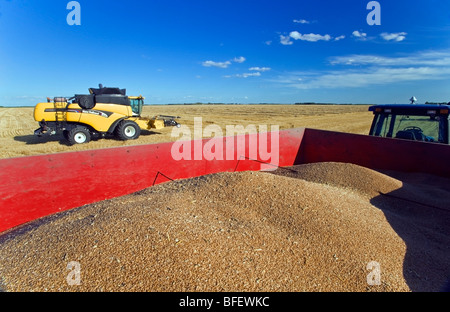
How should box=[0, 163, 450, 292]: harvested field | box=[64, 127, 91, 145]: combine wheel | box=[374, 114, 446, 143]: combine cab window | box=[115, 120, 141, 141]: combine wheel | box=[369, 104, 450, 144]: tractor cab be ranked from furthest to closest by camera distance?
box=[115, 120, 141, 141]: combine wheel, box=[64, 127, 91, 145]: combine wheel, box=[374, 114, 446, 143]: combine cab window, box=[369, 104, 450, 144]: tractor cab, box=[0, 163, 450, 292]: harvested field

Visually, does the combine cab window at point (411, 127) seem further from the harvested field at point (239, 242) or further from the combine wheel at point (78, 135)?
the combine wheel at point (78, 135)

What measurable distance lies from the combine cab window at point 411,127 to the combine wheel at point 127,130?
7195 mm

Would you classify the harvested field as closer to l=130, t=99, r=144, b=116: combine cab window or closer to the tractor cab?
the tractor cab

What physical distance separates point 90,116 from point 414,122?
8.17 m

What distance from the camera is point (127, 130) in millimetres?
8812

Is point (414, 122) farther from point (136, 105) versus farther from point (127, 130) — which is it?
point (136, 105)

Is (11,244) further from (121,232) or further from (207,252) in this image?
(207,252)

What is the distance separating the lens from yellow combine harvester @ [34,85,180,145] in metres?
7.68

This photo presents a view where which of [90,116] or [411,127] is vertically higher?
[90,116]

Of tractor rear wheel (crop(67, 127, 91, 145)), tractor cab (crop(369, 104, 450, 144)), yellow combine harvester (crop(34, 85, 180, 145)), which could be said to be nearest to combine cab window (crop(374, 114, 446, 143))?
tractor cab (crop(369, 104, 450, 144))

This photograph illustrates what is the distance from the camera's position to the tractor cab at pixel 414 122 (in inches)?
153

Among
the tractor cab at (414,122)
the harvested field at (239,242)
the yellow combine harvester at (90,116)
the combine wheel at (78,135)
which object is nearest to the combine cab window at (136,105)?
the yellow combine harvester at (90,116)

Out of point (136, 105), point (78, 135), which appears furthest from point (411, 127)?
point (136, 105)

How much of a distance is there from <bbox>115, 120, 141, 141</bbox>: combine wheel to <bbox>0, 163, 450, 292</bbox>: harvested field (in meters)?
6.12
